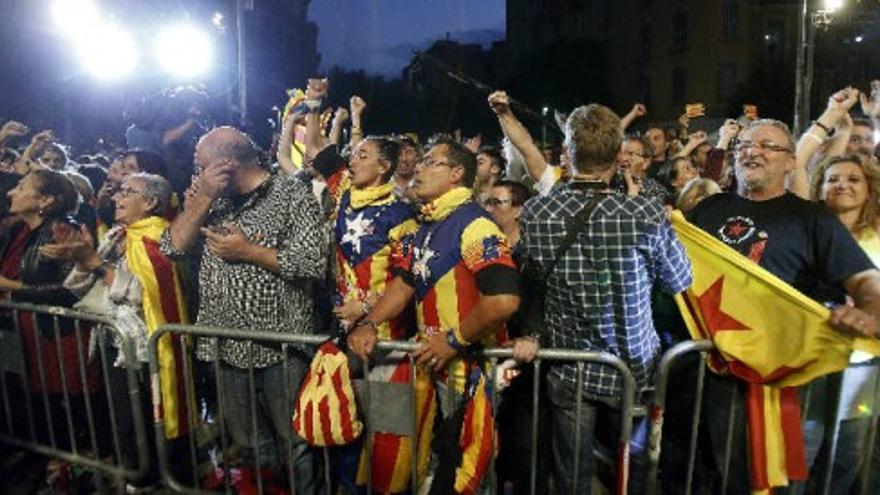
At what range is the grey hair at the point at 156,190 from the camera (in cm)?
482

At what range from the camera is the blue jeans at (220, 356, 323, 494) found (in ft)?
13.8

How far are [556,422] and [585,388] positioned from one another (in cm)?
31

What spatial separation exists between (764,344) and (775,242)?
0.57 m

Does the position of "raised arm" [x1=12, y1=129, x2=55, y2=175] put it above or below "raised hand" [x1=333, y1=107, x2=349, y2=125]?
below

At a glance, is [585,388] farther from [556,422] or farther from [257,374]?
[257,374]

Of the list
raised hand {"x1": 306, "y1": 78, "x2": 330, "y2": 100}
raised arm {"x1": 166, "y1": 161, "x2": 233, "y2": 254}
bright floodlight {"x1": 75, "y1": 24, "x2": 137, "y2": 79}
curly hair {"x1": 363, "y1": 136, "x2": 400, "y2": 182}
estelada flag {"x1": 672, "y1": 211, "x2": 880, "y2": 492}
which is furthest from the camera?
bright floodlight {"x1": 75, "y1": 24, "x2": 137, "y2": 79}

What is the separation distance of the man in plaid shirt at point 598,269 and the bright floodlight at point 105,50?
16568mm

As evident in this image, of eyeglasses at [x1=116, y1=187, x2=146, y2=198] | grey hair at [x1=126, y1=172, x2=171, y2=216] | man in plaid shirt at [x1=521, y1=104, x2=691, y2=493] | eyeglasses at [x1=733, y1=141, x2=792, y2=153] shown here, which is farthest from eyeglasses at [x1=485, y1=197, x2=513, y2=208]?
eyeglasses at [x1=116, y1=187, x2=146, y2=198]

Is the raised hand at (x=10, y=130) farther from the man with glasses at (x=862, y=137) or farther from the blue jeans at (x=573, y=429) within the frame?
the man with glasses at (x=862, y=137)

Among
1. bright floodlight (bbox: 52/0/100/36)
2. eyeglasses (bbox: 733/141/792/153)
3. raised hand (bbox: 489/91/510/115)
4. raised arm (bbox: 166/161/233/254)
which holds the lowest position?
raised arm (bbox: 166/161/233/254)

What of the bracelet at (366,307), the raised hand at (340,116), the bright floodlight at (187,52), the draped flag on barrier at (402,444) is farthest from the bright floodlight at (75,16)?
the draped flag on barrier at (402,444)

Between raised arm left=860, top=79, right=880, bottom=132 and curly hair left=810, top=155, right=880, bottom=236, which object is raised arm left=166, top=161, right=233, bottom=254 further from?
raised arm left=860, top=79, right=880, bottom=132

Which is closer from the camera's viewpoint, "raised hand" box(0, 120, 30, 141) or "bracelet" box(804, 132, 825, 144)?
"bracelet" box(804, 132, 825, 144)

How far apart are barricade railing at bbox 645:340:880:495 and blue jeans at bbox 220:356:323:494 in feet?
6.63
